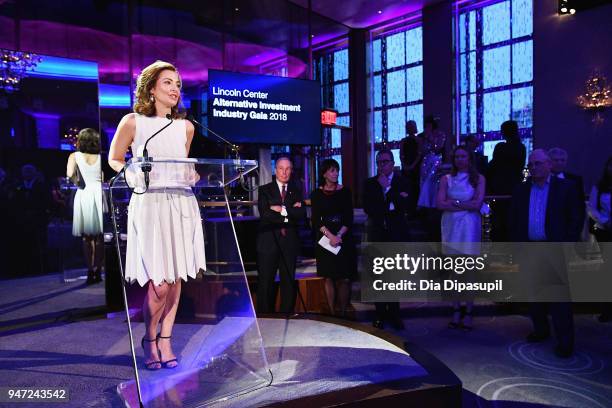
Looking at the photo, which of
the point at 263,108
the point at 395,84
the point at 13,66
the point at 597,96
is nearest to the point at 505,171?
the point at 263,108

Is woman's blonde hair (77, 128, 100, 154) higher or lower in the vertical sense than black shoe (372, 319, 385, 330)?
higher

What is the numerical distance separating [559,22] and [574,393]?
7.84m

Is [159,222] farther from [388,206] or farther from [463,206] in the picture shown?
[463,206]

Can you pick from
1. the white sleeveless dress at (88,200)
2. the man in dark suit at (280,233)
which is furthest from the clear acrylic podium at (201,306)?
the white sleeveless dress at (88,200)

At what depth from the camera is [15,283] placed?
4.85 m

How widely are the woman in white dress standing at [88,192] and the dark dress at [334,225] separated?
2.11 meters

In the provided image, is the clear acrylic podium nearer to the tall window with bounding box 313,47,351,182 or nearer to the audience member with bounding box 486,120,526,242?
the audience member with bounding box 486,120,526,242

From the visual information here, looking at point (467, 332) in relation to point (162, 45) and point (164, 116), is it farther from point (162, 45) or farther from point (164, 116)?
point (162, 45)

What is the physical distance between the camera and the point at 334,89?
41.3 ft

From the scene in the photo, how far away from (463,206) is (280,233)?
1511 mm

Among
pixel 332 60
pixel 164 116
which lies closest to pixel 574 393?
pixel 164 116

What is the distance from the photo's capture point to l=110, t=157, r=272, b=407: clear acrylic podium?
1.56 metres

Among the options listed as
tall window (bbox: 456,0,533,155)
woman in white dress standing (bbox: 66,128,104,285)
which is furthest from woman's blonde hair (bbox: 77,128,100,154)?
tall window (bbox: 456,0,533,155)

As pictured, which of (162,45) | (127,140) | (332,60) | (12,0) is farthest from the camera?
(332,60)
